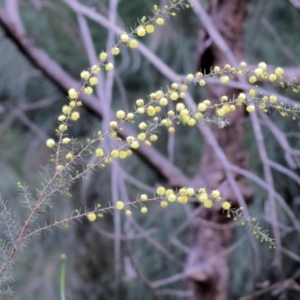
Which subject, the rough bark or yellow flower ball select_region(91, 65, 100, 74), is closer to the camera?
yellow flower ball select_region(91, 65, 100, 74)

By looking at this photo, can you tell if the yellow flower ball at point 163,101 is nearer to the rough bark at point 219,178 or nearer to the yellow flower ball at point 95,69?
the yellow flower ball at point 95,69

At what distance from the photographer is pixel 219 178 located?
1.40 m

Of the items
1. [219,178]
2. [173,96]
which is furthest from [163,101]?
[219,178]

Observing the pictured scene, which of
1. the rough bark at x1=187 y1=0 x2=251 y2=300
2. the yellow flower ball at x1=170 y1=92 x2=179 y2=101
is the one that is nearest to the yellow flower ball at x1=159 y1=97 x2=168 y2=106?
the yellow flower ball at x1=170 y1=92 x2=179 y2=101

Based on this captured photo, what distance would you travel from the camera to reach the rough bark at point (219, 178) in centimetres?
138

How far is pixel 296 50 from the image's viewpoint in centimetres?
194

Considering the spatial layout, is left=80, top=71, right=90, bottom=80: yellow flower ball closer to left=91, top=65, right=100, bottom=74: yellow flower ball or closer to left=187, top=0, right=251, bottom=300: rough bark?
left=91, top=65, right=100, bottom=74: yellow flower ball

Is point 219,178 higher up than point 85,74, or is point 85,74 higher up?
point 219,178

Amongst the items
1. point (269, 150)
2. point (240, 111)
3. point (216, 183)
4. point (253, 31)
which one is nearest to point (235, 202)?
point (216, 183)

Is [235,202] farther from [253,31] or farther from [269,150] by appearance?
[253,31]

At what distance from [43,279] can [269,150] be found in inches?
35.7

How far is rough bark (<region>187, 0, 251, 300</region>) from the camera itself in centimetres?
138

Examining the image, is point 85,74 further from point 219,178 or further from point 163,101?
point 219,178

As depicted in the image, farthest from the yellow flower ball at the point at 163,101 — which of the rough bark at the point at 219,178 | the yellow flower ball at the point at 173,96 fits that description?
the rough bark at the point at 219,178
